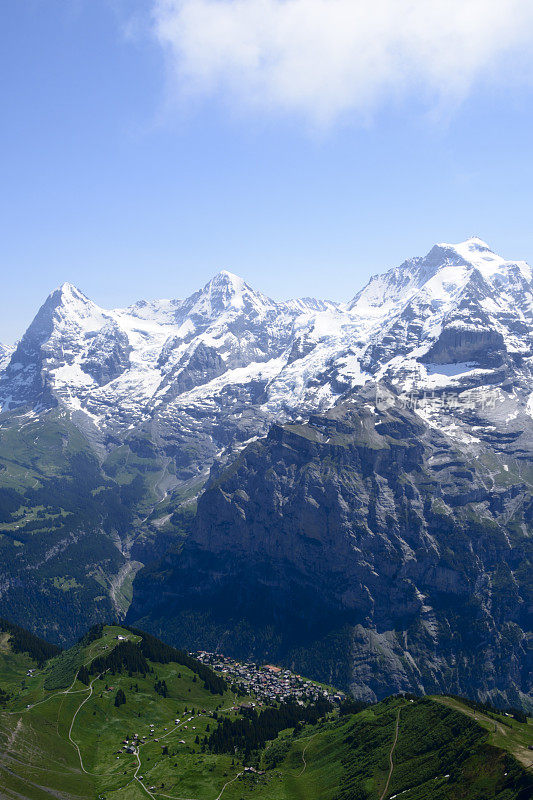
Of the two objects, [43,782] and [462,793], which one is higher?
[462,793]

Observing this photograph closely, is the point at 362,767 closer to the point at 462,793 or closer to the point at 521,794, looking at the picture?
the point at 462,793

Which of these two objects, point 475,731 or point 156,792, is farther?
point 156,792

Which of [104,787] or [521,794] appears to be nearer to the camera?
[521,794]

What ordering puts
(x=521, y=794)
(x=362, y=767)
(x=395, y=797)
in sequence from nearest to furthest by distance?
1. (x=521, y=794)
2. (x=395, y=797)
3. (x=362, y=767)

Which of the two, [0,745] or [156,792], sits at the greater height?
[0,745]

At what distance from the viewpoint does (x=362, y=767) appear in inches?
7657

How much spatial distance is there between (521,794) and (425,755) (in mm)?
47944

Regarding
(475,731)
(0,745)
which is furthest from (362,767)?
(0,745)

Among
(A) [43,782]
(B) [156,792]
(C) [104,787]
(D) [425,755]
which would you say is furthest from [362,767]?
(A) [43,782]

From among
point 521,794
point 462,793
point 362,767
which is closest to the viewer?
point 521,794

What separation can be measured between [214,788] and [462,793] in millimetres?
86936

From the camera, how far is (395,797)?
16450 cm

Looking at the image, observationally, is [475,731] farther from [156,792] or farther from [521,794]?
[156,792]

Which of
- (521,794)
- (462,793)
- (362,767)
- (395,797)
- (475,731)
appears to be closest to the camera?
(521,794)
